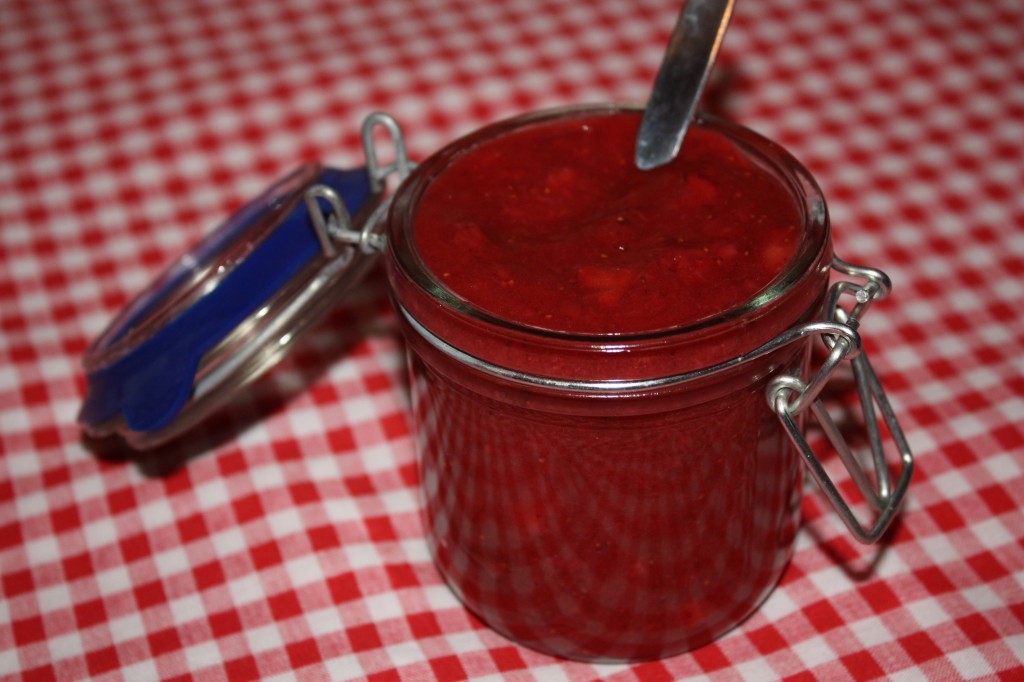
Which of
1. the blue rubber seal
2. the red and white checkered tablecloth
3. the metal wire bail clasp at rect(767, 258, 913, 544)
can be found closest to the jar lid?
the blue rubber seal

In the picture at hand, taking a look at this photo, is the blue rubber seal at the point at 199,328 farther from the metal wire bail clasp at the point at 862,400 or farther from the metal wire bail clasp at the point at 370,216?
the metal wire bail clasp at the point at 862,400

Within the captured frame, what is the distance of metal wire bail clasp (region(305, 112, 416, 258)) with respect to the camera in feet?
2.99

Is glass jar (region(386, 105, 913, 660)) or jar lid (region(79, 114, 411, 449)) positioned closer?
glass jar (region(386, 105, 913, 660))

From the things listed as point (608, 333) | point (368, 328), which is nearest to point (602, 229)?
point (608, 333)

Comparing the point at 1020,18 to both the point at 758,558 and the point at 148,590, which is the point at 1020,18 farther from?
the point at 148,590

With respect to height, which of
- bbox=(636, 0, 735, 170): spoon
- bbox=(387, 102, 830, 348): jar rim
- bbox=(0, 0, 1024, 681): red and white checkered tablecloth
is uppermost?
bbox=(636, 0, 735, 170): spoon

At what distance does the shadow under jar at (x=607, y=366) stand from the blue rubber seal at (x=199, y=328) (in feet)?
0.31

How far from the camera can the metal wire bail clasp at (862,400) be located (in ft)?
2.59

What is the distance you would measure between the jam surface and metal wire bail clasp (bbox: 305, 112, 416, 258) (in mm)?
59

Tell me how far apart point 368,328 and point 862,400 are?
0.55 meters

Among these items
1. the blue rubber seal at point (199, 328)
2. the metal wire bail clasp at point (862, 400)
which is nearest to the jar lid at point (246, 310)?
the blue rubber seal at point (199, 328)

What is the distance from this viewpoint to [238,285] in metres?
0.94

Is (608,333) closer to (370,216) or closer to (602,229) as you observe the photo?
(602,229)

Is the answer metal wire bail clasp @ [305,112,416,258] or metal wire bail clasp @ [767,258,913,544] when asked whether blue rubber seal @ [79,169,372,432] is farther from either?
metal wire bail clasp @ [767,258,913,544]
